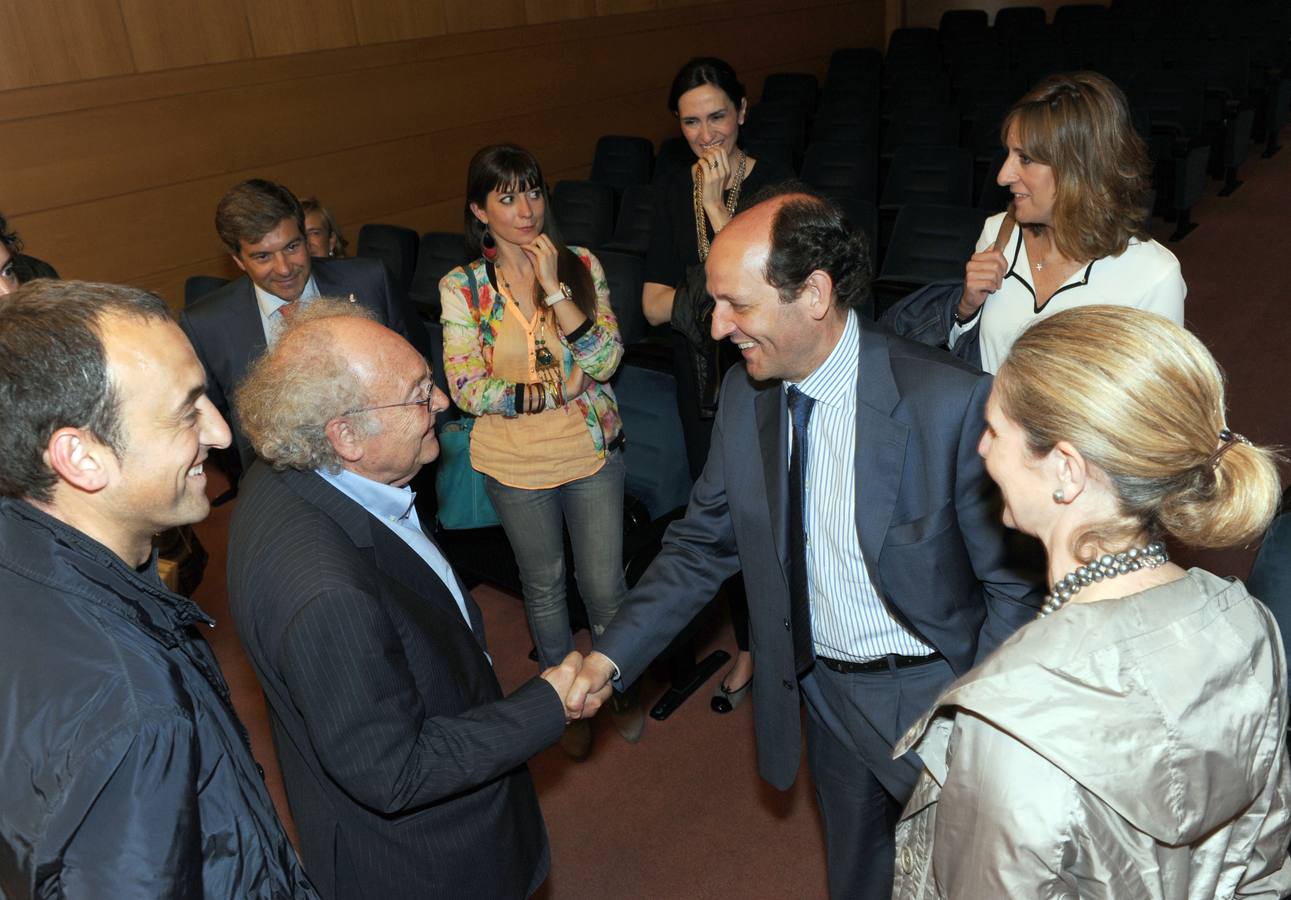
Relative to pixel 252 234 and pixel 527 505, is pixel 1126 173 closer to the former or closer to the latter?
→ pixel 527 505

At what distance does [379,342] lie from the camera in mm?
1816

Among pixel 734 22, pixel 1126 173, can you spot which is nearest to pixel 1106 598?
pixel 1126 173

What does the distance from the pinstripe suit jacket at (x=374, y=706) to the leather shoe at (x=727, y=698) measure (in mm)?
1506

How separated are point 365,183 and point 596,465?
16.9 feet

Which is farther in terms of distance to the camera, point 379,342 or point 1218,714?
point 379,342

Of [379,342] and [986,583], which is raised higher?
[379,342]

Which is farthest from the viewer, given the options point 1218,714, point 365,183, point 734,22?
point 734,22

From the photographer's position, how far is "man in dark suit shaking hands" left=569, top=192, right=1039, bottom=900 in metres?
1.83

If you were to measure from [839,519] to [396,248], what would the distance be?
488cm

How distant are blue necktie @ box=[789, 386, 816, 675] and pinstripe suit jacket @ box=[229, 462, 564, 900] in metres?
0.51

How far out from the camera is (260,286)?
324cm

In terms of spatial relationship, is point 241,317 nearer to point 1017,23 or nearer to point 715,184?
point 715,184

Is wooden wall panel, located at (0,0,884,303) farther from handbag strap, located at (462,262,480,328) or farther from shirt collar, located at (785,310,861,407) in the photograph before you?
shirt collar, located at (785,310,861,407)

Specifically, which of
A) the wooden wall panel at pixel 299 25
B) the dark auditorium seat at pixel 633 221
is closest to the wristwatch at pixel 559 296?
the dark auditorium seat at pixel 633 221
